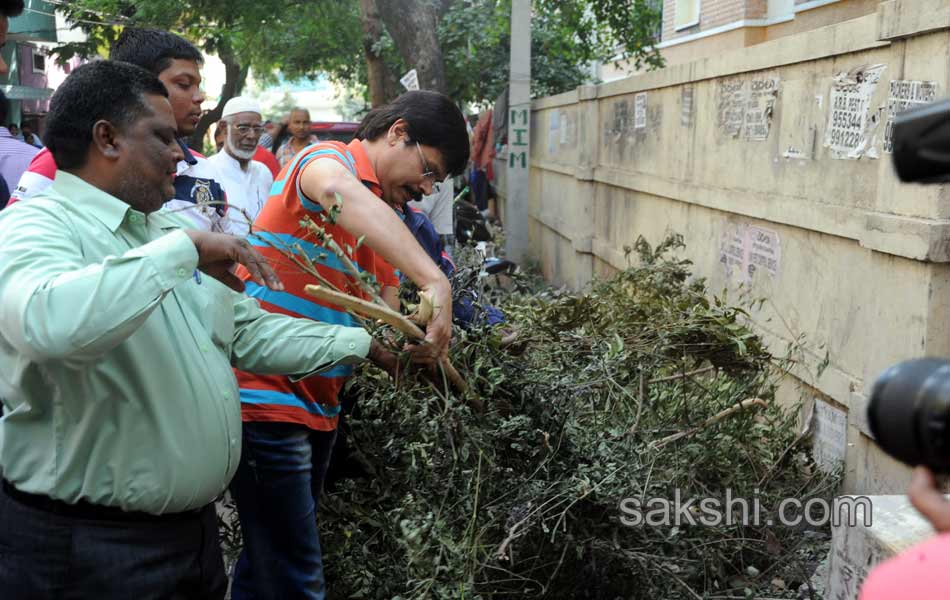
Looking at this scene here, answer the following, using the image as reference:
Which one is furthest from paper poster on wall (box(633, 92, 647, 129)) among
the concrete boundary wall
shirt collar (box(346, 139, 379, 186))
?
shirt collar (box(346, 139, 379, 186))

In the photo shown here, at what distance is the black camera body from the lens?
4.13 ft

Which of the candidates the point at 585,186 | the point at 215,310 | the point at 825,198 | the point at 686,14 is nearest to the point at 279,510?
the point at 215,310

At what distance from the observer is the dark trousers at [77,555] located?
216 centimetres

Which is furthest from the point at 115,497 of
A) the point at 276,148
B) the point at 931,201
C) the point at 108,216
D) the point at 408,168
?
the point at 276,148

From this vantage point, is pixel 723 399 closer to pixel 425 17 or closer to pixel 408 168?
pixel 408 168

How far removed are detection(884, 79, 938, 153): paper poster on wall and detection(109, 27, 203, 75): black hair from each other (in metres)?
2.72

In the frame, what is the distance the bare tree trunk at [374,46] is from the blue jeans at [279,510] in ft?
34.2

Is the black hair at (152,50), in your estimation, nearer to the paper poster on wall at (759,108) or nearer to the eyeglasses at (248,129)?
the eyeglasses at (248,129)

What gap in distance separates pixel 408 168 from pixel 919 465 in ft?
6.97

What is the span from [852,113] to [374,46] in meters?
9.12

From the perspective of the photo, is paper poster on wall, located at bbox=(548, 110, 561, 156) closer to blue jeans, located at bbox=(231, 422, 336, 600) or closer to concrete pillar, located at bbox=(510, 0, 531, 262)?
concrete pillar, located at bbox=(510, 0, 531, 262)

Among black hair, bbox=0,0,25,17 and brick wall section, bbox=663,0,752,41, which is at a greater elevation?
brick wall section, bbox=663,0,752,41

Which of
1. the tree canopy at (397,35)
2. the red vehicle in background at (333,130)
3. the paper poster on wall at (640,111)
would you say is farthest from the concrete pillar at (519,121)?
the paper poster on wall at (640,111)

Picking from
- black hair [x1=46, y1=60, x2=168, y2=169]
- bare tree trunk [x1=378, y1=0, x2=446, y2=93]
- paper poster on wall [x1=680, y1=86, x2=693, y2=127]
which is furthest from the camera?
bare tree trunk [x1=378, y1=0, x2=446, y2=93]
